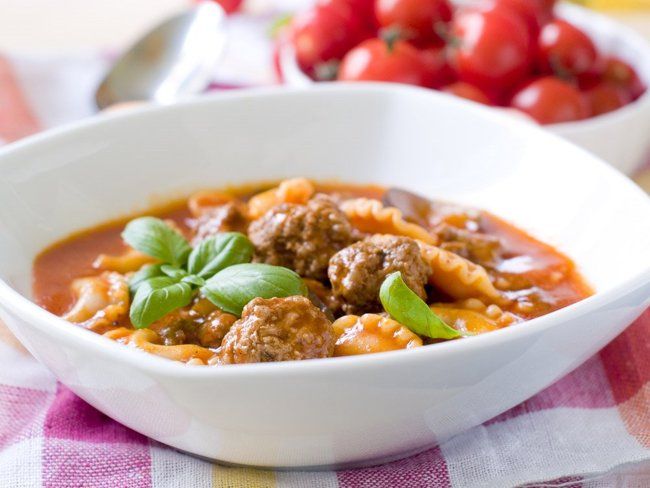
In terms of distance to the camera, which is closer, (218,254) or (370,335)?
(370,335)

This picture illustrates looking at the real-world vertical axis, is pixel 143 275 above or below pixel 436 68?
above

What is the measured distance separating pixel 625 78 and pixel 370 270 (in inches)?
135

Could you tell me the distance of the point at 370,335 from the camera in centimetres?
325

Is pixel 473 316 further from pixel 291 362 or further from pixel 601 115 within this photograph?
pixel 601 115

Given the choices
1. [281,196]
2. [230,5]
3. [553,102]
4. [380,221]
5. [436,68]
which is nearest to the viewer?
[380,221]

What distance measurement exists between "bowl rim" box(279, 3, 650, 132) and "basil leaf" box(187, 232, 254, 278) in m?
2.10

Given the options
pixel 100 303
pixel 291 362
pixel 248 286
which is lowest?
pixel 100 303

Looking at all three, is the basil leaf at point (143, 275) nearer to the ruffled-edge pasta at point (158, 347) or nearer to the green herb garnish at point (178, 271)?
the green herb garnish at point (178, 271)

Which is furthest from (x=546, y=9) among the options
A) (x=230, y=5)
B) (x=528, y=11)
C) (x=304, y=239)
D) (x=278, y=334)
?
(x=278, y=334)

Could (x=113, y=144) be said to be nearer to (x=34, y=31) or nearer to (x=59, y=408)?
(x=59, y=408)

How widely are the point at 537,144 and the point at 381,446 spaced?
205 centimetres

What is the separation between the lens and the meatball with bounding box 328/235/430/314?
3416 millimetres

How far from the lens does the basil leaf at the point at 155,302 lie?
337 centimetres

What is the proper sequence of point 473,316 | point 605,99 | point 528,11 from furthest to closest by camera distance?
point 528,11
point 605,99
point 473,316
